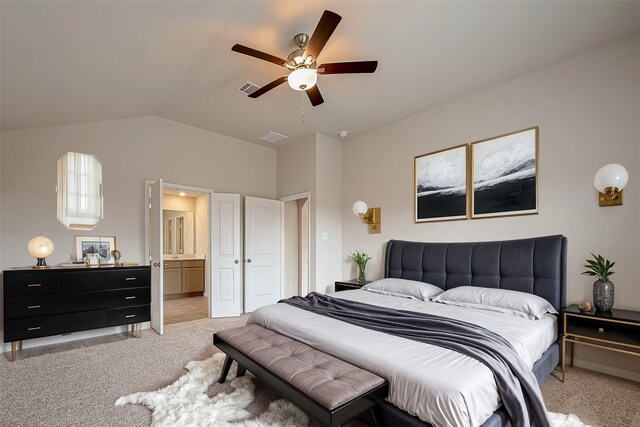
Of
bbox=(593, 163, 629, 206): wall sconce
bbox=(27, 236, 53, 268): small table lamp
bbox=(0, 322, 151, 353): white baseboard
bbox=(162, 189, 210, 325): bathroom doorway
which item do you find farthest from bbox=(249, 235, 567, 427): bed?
bbox=(162, 189, 210, 325): bathroom doorway

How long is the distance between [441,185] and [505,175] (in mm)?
756

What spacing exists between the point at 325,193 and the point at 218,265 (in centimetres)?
213

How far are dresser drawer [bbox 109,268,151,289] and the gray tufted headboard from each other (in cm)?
327

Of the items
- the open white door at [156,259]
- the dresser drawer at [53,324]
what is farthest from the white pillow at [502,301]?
the dresser drawer at [53,324]

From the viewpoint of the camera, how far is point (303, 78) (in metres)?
2.53

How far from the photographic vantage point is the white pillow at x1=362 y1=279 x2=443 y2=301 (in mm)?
3432

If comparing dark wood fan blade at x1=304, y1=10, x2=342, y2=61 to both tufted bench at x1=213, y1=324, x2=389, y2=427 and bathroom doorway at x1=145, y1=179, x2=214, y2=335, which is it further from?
bathroom doorway at x1=145, y1=179, x2=214, y2=335

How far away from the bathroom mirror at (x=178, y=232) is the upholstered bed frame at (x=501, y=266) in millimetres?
5020

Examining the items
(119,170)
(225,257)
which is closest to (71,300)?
(119,170)

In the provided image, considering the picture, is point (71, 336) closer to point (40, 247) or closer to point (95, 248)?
point (95, 248)

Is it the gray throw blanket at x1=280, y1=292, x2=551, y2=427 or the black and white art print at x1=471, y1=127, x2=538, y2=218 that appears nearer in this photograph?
the gray throw blanket at x1=280, y1=292, x2=551, y2=427

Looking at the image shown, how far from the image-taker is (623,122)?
274cm

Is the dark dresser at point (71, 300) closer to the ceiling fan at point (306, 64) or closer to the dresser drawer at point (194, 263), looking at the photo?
the dresser drawer at point (194, 263)

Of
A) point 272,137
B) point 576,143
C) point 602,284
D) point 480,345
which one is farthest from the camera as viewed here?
point 272,137
